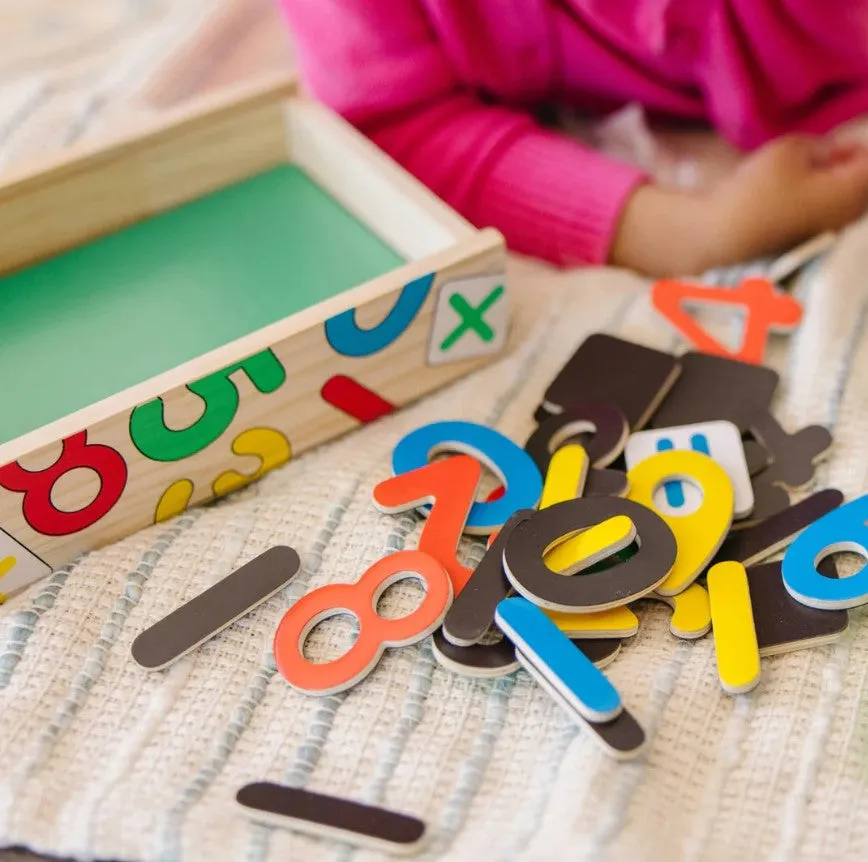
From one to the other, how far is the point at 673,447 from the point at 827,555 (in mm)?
99

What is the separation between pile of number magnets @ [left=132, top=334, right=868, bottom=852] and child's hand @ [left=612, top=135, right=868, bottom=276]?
16 centimetres

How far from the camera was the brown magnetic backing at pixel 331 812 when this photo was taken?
0.41 meters

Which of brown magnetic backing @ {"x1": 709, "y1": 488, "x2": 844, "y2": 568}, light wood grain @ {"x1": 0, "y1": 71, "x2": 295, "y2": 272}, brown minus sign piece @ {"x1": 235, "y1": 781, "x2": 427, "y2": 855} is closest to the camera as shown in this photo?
brown minus sign piece @ {"x1": 235, "y1": 781, "x2": 427, "y2": 855}

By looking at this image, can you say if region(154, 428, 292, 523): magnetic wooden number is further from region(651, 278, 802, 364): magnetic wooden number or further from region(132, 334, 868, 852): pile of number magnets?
region(651, 278, 802, 364): magnetic wooden number

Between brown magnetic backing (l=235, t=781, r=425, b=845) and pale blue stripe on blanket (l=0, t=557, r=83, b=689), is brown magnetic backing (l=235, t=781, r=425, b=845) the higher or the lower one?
the lower one

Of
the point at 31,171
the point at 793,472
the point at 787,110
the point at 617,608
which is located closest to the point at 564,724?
the point at 617,608

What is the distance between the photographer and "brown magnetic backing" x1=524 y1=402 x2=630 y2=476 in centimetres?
55

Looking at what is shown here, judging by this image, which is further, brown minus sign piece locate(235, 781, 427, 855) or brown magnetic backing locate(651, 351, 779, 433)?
brown magnetic backing locate(651, 351, 779, 433)

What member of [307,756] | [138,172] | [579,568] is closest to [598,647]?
[579,568]

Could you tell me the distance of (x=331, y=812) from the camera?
418 millimetres

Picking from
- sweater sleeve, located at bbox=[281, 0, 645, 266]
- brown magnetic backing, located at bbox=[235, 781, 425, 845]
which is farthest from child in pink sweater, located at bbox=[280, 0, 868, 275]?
brown magnetic backing, located at bbox=[235, 781, 425, 845]

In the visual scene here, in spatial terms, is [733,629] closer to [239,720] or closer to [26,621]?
[239,720]

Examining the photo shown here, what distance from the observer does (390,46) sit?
730 millimetres

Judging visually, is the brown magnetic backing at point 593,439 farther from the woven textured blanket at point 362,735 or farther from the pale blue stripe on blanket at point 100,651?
the pale blue stripe on blanket at point 100,651
